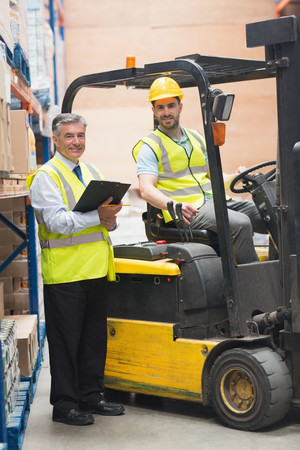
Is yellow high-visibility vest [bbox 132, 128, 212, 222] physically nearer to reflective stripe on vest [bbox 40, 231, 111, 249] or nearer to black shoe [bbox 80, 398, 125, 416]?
reflective stripe on vest [bbox 40, 231, 111, 249]

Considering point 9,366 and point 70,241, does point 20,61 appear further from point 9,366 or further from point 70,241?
point 9,366

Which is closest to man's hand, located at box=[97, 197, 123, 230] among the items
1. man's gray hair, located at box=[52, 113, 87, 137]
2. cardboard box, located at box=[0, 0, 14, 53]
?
man's gray hair, located at box=[52, 113, 87, 137]

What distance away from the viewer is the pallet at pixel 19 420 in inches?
153

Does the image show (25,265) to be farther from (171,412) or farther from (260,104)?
(260,104)

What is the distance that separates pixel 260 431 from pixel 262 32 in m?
2.18

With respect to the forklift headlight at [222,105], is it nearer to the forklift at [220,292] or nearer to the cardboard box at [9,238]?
the forklift at [220,292]

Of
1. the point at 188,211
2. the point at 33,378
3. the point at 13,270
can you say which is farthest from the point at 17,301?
the point at 188,211

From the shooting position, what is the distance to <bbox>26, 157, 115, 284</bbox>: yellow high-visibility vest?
4566 millimetres

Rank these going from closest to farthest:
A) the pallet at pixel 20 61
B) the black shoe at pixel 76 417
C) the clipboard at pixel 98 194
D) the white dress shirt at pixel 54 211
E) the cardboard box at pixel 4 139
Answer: the cardboard box at pixel 4 139, the clipboard at pixel 98 194, the white dress shirt at pixel 54 211, the black shoe at pixel 76 417, the pallet at pixel 20 61

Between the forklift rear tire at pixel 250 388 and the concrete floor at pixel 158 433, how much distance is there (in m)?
0.08

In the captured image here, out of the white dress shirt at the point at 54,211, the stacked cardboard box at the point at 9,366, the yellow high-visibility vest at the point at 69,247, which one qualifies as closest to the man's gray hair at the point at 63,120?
the yellow high-visibility vest at the point at 69,247

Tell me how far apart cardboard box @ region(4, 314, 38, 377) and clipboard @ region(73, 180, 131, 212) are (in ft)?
4.03

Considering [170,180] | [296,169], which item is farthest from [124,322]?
[296,169]

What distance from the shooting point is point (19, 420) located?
13.3 ft
